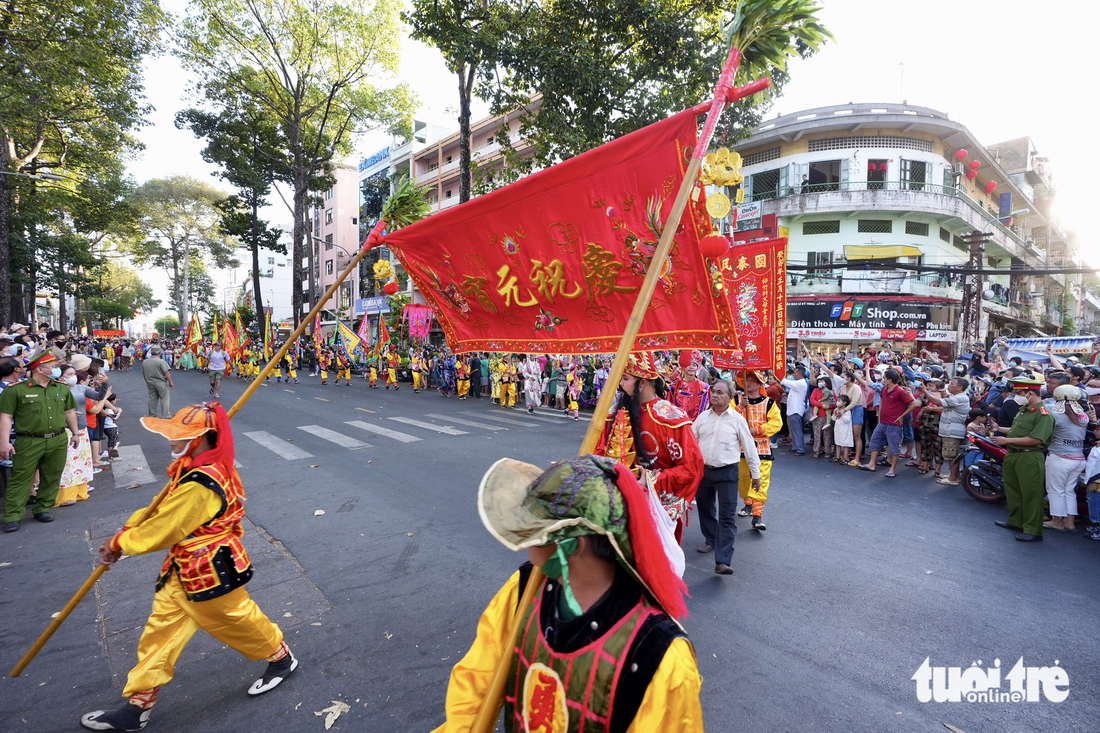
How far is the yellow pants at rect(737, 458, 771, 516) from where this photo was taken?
19.9ft

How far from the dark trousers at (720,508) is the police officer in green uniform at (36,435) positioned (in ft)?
23.4

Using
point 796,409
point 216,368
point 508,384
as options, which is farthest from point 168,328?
point 796,409

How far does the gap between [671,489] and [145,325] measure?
542ft

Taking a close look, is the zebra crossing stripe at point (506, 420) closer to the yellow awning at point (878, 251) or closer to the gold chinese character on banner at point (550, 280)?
the gold chinese character on banner at point (550, 280)

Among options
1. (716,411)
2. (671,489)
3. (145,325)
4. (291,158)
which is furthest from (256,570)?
(145,325)

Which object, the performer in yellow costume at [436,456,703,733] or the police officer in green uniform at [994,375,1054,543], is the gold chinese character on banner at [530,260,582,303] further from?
the police officer in green uniform at [994,375,1054,543]

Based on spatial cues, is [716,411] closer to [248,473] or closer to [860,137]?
[248,473]

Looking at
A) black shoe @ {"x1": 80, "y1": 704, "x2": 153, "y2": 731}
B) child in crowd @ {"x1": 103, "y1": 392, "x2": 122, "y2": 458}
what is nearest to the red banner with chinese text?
black shoe @ {"x1": 80, "y1": 704, "x2": 153, "y2": 731}

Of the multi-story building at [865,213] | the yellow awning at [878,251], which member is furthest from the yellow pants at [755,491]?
the yellow awning at [878,251]

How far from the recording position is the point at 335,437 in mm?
11094

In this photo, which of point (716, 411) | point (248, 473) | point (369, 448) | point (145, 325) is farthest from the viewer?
point (145, 325)

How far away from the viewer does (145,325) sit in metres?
134

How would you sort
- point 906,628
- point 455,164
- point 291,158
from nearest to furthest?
point 906,628 → point 291,158 → point 455,164

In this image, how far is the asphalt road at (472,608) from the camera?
3.07 m
